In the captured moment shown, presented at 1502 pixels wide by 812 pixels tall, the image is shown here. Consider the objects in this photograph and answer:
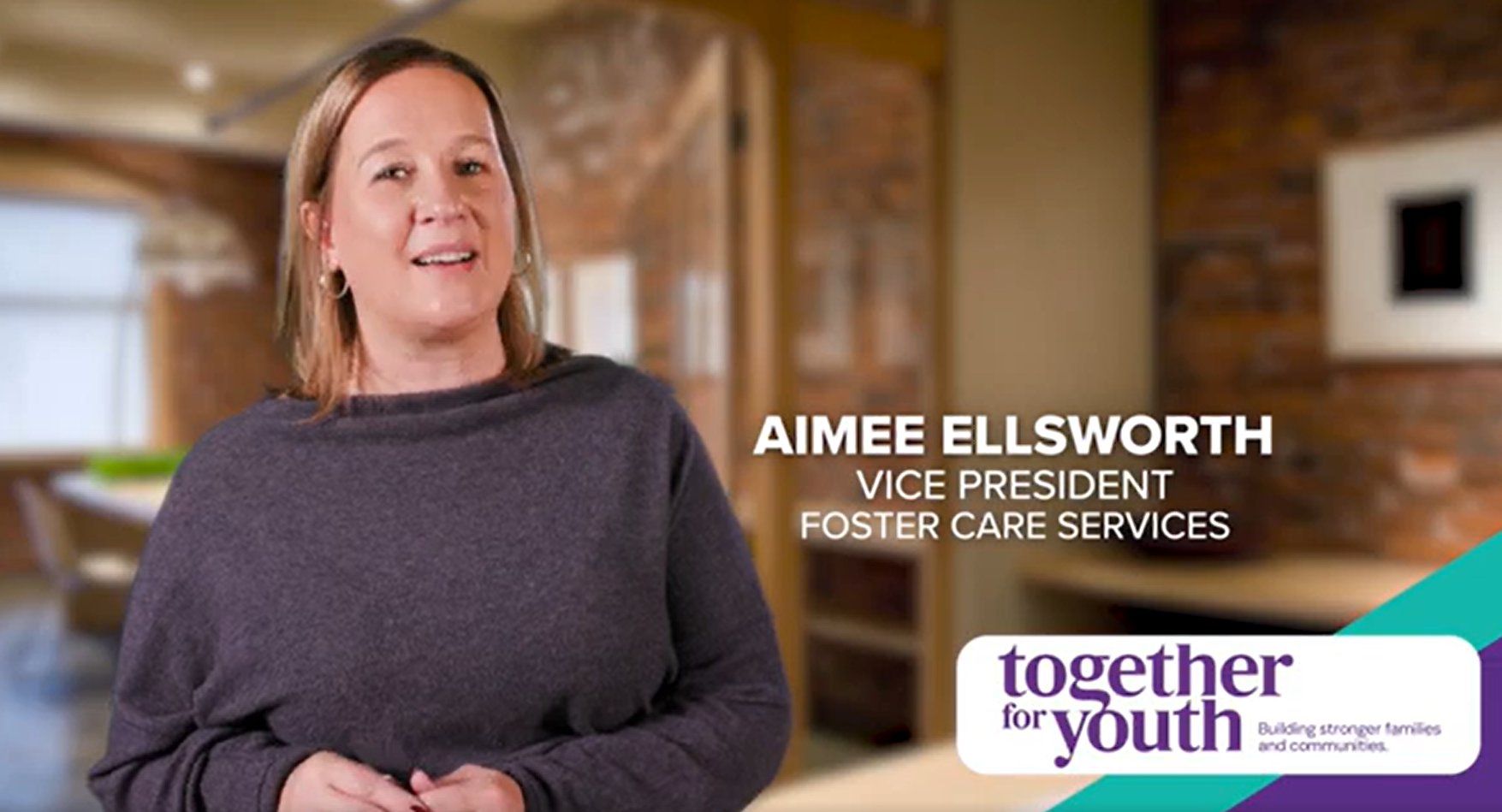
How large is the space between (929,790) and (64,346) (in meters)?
1.66

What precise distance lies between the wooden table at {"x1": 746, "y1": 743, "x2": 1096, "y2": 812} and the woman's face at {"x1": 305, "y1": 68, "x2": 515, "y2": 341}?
467 millimetres

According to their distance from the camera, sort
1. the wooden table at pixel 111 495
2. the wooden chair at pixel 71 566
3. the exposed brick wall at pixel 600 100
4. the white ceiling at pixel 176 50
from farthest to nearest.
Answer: the wooden chair at pixel 71 566 → the exposed brick wall at pixel 600 100 → the wooden table at pixel 111 495 → the white ceiling at pixel 176 50

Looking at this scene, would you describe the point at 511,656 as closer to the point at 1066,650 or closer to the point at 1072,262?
the point at 1066,650

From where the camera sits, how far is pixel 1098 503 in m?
0.90

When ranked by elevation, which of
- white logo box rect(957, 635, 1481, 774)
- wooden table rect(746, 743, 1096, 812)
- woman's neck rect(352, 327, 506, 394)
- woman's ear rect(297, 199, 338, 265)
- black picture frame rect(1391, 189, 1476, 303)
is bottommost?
wooden table rect(746, 743, 1096, 812)

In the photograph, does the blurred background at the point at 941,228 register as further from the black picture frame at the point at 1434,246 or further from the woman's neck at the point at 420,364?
the woman's neck at the point at 420,364

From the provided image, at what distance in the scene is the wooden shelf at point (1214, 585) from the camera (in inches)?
37.7

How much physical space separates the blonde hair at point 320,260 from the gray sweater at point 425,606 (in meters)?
0.02

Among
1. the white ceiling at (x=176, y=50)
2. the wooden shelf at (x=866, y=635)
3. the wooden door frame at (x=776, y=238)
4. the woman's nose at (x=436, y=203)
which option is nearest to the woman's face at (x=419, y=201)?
the woman's nose at (x=436, y=203)

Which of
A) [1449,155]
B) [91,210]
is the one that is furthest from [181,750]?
[91,210]

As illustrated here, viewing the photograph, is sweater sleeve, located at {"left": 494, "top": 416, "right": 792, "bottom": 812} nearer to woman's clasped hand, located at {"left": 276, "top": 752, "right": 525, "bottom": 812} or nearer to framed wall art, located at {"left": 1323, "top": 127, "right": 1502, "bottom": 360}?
woman's clasped hand, located at {"left": 276, "top": 752, "right": 525, "bottom": 812}

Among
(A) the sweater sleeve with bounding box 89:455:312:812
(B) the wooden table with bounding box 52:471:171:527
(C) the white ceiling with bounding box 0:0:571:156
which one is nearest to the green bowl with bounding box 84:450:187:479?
(B) the wooden table with bounding box 52:471:171:527

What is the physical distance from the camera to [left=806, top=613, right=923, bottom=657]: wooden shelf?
229 centimetres

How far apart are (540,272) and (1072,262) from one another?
128 centimetres
